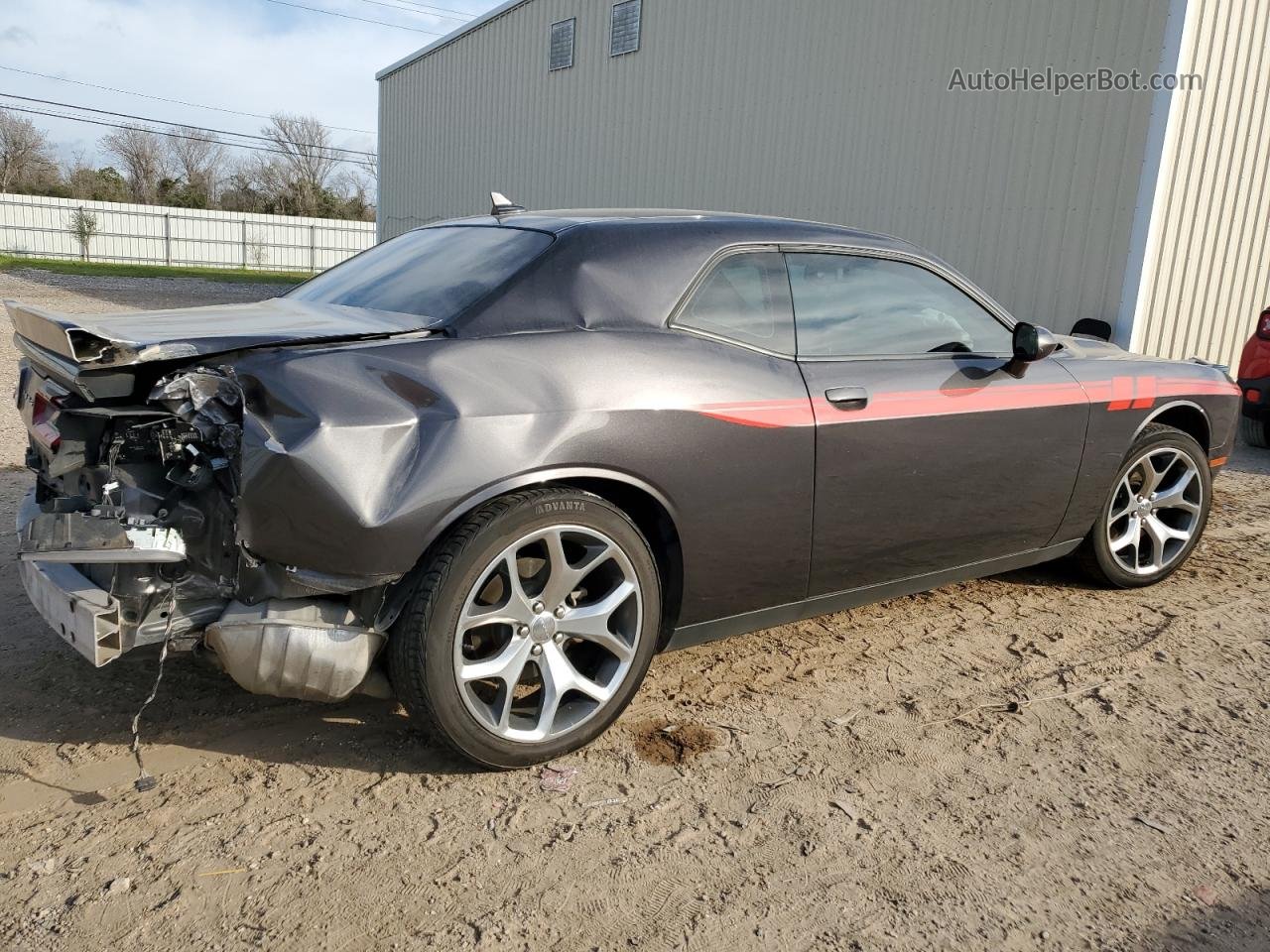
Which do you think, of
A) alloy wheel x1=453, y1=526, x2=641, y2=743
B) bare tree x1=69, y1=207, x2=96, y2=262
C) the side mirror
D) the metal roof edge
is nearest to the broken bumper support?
alloy wheel x1=453, y1=526, x2=641, y2=743

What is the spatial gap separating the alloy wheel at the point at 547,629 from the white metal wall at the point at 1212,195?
734 centimetres

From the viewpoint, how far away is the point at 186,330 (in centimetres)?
266

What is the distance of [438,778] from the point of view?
270 cm

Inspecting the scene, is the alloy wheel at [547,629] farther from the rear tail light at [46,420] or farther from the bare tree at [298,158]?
the bare tree at [298,158]

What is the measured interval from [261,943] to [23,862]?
659 millimetres

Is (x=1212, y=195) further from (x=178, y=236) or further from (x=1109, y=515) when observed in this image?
(x=178, y=236)

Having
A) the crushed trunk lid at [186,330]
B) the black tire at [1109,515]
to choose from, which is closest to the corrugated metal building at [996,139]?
the black tire at [1109,515]

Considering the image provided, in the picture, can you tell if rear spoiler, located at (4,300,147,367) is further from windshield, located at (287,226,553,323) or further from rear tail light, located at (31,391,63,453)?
windshield, located at (287,226,553,323)

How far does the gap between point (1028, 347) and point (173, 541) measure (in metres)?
2.91

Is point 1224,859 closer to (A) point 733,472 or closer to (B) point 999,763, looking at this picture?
(B) point 999,763

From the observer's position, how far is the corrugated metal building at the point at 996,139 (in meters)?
8.44

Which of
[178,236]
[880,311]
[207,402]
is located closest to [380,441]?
[207,402]

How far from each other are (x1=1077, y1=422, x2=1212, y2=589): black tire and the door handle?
1.58 meters

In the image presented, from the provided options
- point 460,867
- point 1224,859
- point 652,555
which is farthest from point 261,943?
point 1224,859
